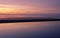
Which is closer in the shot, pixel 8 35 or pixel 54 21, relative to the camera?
pixel 8 35

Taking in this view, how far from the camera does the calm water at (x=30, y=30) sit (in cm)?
180

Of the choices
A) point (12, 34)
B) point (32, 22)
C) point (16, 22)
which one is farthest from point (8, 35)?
point (32, 22)

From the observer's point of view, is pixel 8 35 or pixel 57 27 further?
pixel 57 27

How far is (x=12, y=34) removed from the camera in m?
1.80

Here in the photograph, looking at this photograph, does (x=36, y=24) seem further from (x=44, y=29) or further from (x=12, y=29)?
(x=12, y=29)

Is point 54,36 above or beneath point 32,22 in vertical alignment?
beneath

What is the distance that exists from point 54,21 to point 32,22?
228 mm

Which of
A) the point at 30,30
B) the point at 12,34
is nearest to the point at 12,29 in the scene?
the point at 12,34

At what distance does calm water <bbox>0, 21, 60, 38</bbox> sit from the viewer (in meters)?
1.80

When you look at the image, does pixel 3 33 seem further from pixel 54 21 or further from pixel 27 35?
pixel 54 21

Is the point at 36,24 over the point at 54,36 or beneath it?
over

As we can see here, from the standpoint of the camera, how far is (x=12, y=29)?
1837 mm

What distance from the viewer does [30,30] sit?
6.05ft

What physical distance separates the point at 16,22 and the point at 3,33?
168 mm
